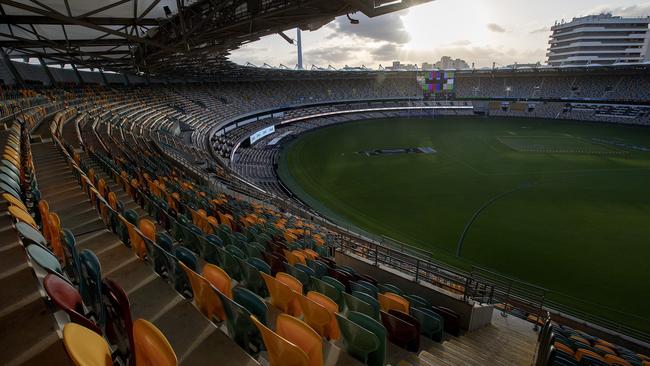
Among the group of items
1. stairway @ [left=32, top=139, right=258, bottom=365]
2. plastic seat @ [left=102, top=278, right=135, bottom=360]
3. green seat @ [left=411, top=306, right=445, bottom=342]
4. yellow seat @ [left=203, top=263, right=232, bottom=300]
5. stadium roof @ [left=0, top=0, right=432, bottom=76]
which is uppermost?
stadium roof @ [left=0, top=0, right=432, bottom=76]

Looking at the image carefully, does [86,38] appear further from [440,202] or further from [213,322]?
[440,202]

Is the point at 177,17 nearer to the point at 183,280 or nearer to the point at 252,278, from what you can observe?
the point at 252,278

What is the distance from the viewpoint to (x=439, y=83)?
71562 mm

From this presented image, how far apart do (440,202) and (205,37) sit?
18562 mm

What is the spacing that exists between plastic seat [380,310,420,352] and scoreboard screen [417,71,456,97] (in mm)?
73325

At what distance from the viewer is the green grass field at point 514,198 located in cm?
1602

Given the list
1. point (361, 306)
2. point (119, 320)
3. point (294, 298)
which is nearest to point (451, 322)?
point (361, 306)

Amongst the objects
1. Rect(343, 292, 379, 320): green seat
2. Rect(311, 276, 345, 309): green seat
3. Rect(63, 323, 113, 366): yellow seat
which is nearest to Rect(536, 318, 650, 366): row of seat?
Rect(343, 292, 379, 320): green seat

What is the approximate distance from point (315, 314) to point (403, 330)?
4.95 feet

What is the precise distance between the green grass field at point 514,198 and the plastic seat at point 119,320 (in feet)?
53.0

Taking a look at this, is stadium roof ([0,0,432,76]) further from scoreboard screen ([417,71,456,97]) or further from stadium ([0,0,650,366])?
scoreboard screen ([417,71,456,97])

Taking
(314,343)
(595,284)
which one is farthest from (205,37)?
(595,284)

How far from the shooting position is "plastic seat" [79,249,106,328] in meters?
3.13

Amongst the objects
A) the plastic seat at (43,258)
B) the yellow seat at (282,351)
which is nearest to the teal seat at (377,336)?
the yellow seat at (282,351)
